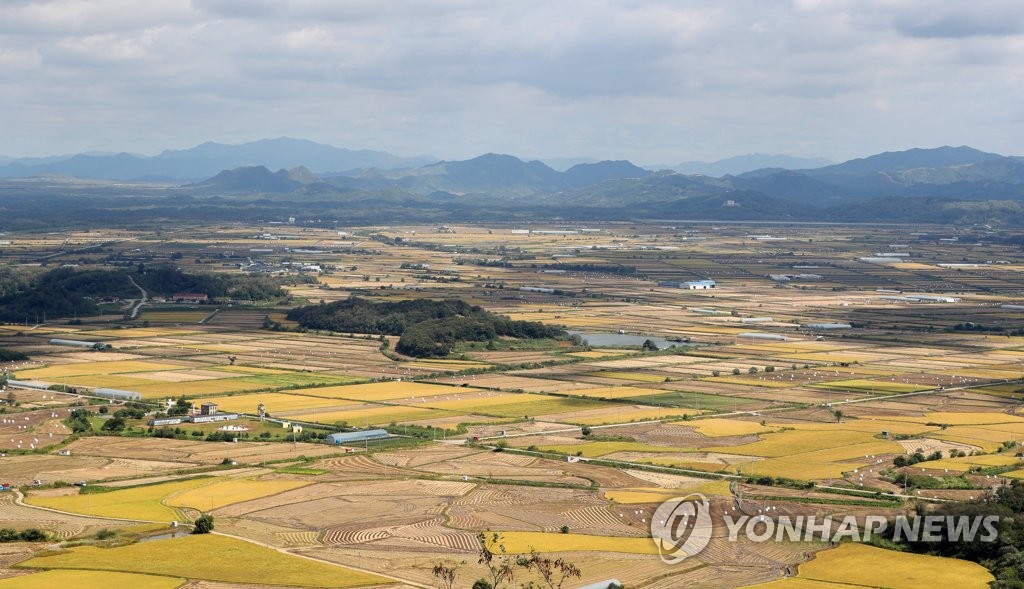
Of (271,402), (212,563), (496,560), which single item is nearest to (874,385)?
(271,402)

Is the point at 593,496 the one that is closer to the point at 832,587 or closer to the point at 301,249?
the point at 832,587

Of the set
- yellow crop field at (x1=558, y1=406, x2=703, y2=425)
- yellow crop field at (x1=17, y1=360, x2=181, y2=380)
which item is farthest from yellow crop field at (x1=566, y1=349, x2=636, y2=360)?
yellow crop field at (x1=17, y1=360, x2=181, y2=380)

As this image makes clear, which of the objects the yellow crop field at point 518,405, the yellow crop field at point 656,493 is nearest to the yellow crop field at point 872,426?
the yellow crop field at point 518,405

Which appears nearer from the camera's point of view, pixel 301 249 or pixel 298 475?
pixel 298 475

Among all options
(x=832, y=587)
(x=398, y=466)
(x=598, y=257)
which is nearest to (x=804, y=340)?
(x=398, y=466)

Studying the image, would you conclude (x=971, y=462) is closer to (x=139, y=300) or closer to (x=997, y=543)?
(x=997, y=543)
